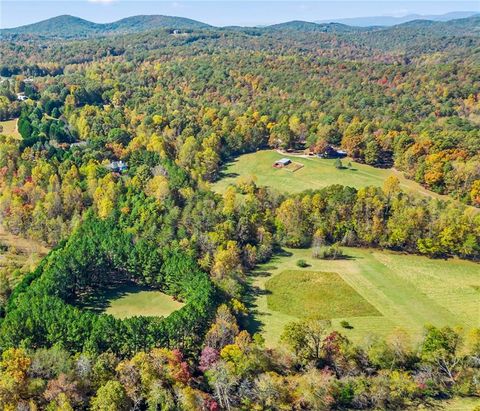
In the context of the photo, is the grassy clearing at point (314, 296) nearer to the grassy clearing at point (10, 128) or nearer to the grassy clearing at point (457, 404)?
the grassy clearing at point (457, 404)

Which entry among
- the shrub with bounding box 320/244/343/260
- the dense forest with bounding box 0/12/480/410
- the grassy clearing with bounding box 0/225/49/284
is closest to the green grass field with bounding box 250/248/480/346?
the shrub with bounding box 320/244/343/260

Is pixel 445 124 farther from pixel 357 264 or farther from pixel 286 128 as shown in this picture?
pixel 357 264

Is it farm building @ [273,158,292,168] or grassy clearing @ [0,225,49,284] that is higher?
farm building @ [273,158,292,168]

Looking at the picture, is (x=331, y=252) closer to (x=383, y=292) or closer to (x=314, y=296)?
(x=383, y=292)

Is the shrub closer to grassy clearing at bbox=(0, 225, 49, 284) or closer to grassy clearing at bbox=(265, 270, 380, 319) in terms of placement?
grassy clearing at bbox=(265, 270, 380, 319)

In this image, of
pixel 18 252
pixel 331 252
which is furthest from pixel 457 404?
pixel 18 252

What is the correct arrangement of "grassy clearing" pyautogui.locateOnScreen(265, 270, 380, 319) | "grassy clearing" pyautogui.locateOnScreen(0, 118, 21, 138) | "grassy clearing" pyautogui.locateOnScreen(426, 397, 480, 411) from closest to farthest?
"grassy clearing" pyautogui.locateOnScreen(426, 397, 480, 411)
"grassy clearing" pyautogui.locateOnScreen(265, 270, 380, 319)
"grassy clearing" pyautogui.locateOnScreen(0, 118, 21, 138)

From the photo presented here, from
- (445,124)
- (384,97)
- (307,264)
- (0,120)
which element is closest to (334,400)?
(307,264)

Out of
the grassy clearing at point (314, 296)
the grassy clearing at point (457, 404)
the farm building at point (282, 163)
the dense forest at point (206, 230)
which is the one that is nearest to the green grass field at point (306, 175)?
the farm building at point (282, 163)
